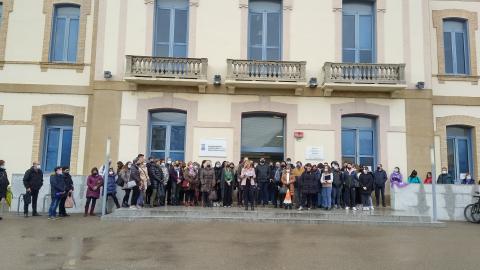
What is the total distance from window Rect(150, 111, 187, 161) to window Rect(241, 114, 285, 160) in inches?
90.4

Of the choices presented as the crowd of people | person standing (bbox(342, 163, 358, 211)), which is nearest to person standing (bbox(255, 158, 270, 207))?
the crowd of people

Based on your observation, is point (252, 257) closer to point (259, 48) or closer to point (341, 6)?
point (259, 48)

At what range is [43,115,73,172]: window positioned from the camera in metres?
17.0

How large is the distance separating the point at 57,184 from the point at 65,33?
281 inches

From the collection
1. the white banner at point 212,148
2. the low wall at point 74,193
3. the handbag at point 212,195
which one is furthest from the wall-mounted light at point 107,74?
the handbag at point 212,195

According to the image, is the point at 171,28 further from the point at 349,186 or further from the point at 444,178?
the point at 444,178

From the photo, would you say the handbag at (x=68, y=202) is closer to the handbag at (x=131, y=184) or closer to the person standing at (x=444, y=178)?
the handbag at (x=131, y=184)

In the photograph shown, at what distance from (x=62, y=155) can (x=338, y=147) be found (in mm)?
10252

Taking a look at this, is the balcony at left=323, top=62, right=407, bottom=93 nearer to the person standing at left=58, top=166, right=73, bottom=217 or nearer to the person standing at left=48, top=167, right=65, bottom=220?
the person standing at left=58, top=166, right=73, bottom=217

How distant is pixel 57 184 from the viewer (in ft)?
42.8

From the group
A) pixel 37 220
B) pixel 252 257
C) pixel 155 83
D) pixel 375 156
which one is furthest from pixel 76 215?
pixel 375 156

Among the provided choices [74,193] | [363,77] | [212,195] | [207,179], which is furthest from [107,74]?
[363,77]

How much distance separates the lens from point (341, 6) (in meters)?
17.1

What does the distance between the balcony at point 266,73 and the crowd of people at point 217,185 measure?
9.86ft
